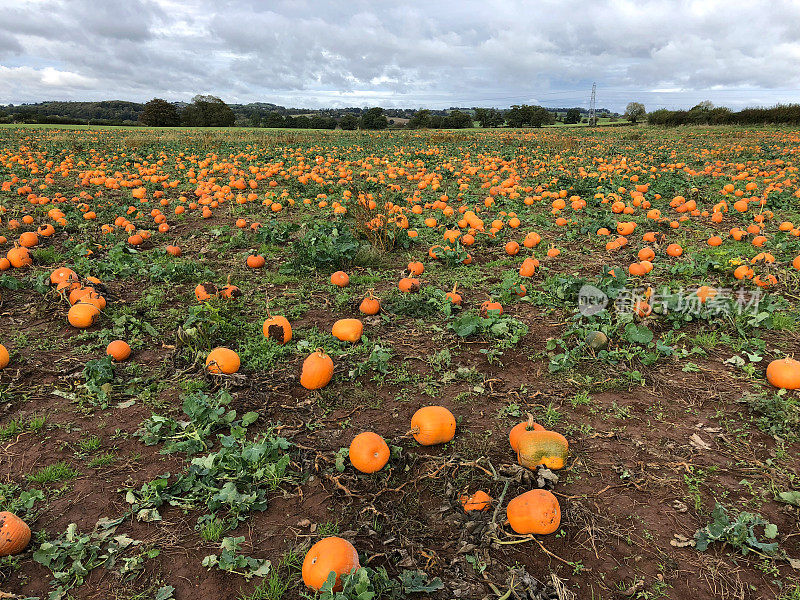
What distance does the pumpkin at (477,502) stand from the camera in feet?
10.8

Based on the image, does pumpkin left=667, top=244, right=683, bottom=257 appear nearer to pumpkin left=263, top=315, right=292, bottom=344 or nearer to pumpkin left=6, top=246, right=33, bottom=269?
pumpkin left=263, top=315, right=292, bottom=344

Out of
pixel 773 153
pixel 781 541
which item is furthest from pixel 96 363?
pixel 773 153

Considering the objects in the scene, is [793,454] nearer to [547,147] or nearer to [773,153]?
[773,153]

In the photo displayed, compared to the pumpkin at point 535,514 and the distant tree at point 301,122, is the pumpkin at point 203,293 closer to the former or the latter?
the pumpkin at point 535,514

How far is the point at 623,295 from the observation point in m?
6.03

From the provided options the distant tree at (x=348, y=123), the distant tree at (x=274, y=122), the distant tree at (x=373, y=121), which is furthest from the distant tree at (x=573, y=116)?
the distant tree at (x=274, y=122)

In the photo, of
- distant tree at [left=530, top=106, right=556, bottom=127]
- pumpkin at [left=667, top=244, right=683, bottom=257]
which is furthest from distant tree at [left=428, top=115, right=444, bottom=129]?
pumpkin at [left=667, top=244, right=683, bottom=257]

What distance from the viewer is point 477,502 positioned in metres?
3.32

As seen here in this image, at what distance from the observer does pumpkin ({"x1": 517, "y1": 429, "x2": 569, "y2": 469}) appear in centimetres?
Answer: 360

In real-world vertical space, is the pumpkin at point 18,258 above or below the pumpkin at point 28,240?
below

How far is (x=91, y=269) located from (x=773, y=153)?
26.8m

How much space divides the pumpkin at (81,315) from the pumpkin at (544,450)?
553 cm

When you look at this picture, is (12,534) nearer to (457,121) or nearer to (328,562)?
(328,562)

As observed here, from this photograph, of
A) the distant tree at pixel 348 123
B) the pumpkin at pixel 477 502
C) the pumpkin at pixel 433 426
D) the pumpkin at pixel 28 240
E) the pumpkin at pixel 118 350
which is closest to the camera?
the pumpkin at pixel 477 502
